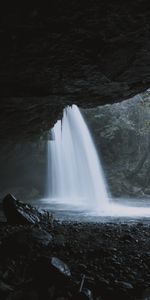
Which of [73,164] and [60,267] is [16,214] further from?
[73,164]

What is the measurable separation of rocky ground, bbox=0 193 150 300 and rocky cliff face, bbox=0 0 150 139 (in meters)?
4.25

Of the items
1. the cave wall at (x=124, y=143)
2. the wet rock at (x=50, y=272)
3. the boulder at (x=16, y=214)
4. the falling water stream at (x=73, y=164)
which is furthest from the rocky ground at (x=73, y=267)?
the cave wall at (x=124, y=143)

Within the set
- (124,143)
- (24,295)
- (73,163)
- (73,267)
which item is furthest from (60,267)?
(124,143)

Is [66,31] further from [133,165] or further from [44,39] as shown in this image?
[133,165]

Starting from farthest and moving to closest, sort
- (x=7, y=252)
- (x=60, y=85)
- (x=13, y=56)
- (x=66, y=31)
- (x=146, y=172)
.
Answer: (x=146, y=172) → (x=60, y=85) → (x=13, y=56) → (x=66, y=31) → (x=7, y=252)

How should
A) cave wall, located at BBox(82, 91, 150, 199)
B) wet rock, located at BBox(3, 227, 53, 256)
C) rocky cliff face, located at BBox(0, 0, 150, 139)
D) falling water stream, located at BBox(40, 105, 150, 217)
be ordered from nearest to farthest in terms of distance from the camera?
wet rock, located at BBox(3, 227, 53, 256) < rocky cliff face, located at BBox(0, 0, 150, 139) < falling water stream, located at BBox(40, 105, 150, 217) < cave wall, located at BBox(82, 91, 150, 199)

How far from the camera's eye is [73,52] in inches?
286

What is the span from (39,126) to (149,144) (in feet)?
54.8

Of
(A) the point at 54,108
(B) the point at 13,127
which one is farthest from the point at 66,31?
(B) the point at 13,127

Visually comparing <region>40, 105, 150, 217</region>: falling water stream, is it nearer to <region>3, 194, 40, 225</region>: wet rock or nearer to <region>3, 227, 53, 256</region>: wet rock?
<region>3, 194, 40, 225</region>: wet rock

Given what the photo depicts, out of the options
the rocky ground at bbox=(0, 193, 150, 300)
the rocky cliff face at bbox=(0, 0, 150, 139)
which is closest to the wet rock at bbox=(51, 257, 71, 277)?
the rocky ground at bbox=(0, 193, 150, 300)

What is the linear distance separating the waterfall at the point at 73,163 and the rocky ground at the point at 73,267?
20.4 m

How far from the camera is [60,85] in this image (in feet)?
31.4

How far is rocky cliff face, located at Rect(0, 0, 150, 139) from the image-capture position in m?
5.51
